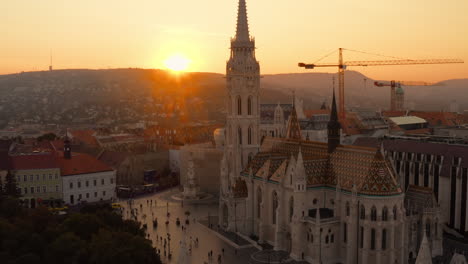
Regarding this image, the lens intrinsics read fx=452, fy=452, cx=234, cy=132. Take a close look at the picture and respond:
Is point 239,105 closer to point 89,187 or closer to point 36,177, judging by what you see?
point 89,187

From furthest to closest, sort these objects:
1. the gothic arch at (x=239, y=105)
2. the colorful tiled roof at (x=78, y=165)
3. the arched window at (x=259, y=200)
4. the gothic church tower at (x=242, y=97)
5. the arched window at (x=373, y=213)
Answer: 1. the colorful tiled roof at (x=78, y=165)
2. the gothic arch at (x=239, y=105)
3. the gothic church tower at (x=242, y=97)
4. the arched window at (x=259, y=200)
5. the arched window at (x=373, y=213)

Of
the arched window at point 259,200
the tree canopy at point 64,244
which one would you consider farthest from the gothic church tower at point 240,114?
the tree canopy at point 64,244

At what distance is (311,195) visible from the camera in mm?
51812

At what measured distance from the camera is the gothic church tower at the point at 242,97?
204 ft

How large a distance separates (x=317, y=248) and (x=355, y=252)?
395 cm

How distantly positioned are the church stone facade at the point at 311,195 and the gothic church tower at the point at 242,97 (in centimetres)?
14

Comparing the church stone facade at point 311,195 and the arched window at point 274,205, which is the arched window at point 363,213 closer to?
the church stone facade at point 311,195

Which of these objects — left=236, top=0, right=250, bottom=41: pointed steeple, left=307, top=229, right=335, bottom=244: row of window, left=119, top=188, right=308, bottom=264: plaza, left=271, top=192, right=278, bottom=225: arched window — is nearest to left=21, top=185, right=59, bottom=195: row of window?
left=119, top=188, right=308, bottom=264: plaza

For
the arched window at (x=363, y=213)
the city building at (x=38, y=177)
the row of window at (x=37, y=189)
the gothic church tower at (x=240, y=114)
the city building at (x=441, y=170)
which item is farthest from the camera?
the row of window at (x=37, y=189)

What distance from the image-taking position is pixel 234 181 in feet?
210

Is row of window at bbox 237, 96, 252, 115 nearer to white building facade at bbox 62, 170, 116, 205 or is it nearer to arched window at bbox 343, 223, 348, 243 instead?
arched window at bbox 343, 223, 348, 243

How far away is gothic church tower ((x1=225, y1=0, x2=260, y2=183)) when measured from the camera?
6212cm

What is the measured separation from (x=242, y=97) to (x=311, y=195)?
1791 centimetres

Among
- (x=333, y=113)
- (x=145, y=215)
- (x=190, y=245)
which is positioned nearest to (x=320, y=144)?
(x=333, y=113)
